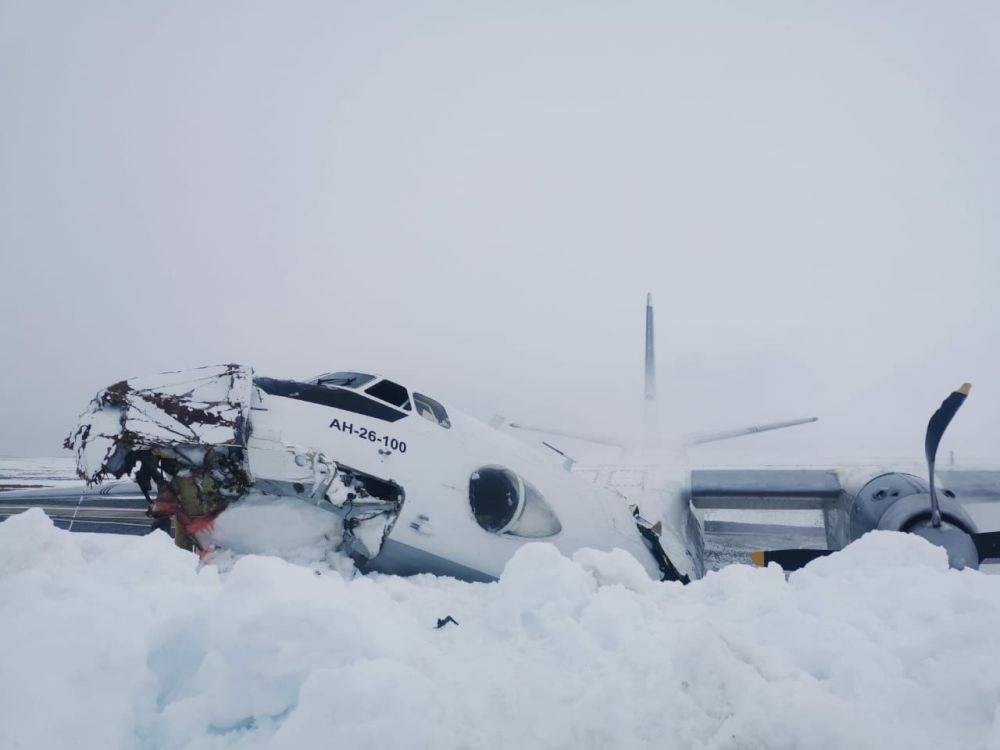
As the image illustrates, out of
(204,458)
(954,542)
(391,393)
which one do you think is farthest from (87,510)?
(954,542)

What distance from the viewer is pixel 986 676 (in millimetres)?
1999

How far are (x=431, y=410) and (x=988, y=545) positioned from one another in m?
9.41

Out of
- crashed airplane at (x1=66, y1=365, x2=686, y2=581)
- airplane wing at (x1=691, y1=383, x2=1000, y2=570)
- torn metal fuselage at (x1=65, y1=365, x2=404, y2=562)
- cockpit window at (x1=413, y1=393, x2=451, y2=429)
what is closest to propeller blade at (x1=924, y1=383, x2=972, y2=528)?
airplane wing at (x1=691, y1=383, x2=1000, y2=570)

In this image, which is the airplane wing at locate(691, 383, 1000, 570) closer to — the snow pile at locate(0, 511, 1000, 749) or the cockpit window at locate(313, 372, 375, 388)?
the snow pile at locate(0, 511, 1000, 749)

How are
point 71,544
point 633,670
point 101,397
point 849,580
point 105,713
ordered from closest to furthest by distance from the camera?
1. point 105,713
2. point 633,670
3. point 71,544
4. point 849,580
5. point 101,397

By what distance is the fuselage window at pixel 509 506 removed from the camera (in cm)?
771

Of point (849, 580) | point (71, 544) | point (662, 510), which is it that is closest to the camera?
point (71, 544)

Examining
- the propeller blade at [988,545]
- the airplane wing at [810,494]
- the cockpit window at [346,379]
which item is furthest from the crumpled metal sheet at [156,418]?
the propeller blade at [988,545]

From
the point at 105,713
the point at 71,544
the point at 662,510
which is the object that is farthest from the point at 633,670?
the point at 662,510

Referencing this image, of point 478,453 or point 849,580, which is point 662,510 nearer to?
point 478,453

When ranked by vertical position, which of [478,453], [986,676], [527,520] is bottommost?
[527,520]

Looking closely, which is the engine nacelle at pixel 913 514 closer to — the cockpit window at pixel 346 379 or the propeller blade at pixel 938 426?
the propeller blade at pixel 938 426

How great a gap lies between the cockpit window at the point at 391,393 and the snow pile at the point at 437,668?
4156 millimetres

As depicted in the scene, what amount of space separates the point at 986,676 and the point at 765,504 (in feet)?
40.6
